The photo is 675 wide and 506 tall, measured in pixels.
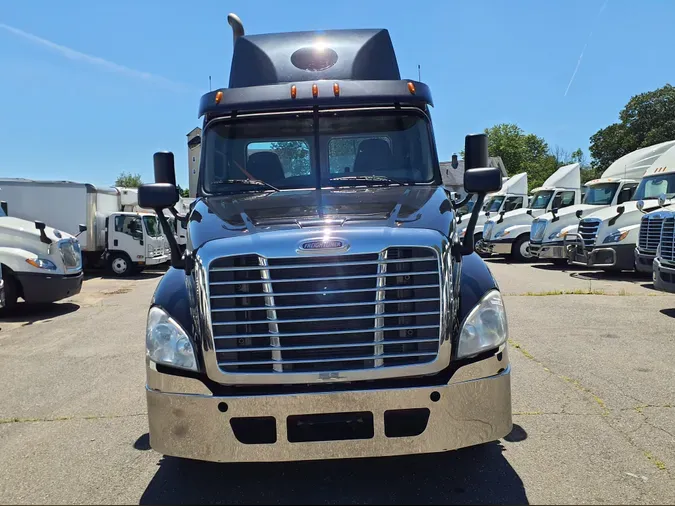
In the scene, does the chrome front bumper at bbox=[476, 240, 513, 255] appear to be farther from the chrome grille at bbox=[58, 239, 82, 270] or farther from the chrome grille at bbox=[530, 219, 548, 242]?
the chrome grille at bbox=[58, 239, 82, 270]

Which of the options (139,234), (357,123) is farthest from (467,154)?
(139,234)

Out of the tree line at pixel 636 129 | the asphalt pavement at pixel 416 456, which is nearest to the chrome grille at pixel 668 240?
the asphalt pavement at pixel 416 456

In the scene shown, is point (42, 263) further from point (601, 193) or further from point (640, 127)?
point (640, 127)

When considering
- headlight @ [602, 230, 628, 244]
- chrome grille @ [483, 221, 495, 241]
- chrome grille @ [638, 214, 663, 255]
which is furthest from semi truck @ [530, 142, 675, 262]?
chrome grille @ [638, 214, 663, 255]

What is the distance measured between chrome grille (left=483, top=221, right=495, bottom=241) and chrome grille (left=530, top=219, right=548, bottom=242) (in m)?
2.08

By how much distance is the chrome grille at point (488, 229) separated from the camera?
67.3 feet

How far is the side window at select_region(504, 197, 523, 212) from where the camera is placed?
77.7 feet

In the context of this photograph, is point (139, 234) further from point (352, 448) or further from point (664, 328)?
point (352, 448)

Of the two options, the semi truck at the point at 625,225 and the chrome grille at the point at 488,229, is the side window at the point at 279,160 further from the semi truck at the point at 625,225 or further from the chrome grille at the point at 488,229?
the chrome grille at the point at 488,229

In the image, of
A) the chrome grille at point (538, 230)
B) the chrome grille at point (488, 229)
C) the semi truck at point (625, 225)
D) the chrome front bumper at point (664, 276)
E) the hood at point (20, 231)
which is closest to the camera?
the chrome front bumper at point (664, 276)

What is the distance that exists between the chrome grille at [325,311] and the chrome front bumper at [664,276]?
6.96 m

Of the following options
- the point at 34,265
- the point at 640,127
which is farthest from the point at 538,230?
the point at 640,127

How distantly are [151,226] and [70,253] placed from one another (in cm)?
874

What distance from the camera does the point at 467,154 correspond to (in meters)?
4.57
